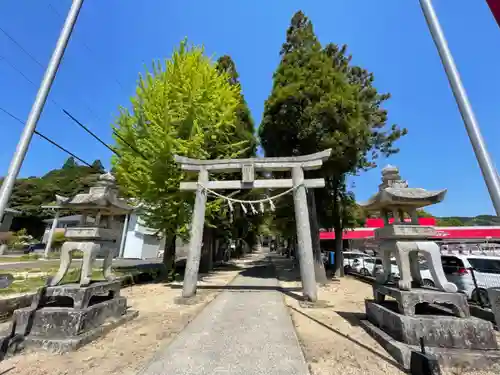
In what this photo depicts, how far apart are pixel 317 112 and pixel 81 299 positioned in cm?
1123

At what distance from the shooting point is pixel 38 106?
3.54 metres

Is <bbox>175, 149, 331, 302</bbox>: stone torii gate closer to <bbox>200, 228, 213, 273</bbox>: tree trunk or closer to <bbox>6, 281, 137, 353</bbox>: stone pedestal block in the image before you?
<bbox>6, 281, 137, 353</bbox>: stone pedestal block

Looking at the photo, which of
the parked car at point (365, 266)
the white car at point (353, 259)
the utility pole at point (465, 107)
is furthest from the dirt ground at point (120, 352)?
the white car at point (353, 259)

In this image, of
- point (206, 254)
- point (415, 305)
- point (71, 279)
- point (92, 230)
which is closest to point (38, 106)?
point (92, 230)

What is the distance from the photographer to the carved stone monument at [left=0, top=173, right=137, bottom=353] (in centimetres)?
453

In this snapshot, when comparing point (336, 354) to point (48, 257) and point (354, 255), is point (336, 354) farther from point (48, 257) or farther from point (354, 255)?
point (48, 257)

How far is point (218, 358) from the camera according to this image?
3898 millimetres

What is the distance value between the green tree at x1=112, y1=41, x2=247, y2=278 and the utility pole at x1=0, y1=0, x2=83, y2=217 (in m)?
6.54

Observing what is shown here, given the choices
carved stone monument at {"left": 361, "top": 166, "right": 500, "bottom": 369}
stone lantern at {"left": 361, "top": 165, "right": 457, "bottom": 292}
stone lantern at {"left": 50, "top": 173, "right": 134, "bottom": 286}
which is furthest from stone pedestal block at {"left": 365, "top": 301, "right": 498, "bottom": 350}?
stone lantern at {"left": 50, "top": 173, "right": 134, "bottom": 286}

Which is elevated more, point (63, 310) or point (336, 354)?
point (63, 310)

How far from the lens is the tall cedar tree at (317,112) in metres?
11.9

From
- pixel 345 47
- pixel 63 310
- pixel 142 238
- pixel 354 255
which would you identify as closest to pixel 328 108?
pixel 345 47

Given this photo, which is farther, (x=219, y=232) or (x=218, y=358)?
(x=219, y=232)

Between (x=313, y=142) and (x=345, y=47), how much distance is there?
25.3 ft
